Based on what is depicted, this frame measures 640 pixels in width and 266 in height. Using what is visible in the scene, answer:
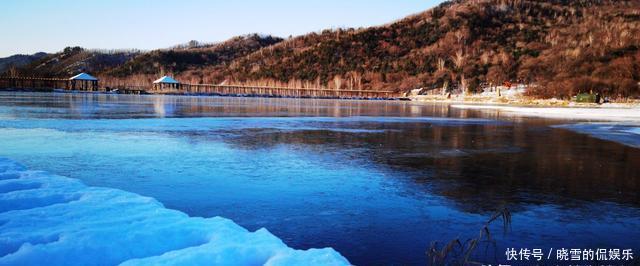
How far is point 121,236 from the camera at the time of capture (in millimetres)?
3297

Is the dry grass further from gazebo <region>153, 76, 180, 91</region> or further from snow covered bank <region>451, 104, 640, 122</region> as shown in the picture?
gazebo <region>153, 76, 180, 91</region>

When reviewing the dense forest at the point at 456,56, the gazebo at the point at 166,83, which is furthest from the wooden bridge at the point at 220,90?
the dense forest at the point at 456,56

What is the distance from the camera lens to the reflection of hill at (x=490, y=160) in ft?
17.1

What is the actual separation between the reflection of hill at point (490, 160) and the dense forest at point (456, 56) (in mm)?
30892

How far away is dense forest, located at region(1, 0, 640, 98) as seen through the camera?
47312mm

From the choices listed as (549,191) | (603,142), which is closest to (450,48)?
(603,142)

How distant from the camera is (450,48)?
85062 millimetres

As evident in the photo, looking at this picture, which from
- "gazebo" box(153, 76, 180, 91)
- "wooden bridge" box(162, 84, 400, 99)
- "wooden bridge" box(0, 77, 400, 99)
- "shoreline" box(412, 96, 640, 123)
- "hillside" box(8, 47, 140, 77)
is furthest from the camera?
"hillside" box(8, 47, 140, 77)

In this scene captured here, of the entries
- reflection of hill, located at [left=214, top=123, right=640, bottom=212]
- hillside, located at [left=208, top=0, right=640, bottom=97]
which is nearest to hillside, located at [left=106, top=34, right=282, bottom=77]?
hillside, located at [left=208, top=0, right=640, bottom=97]

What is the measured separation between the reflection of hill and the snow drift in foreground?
221cm

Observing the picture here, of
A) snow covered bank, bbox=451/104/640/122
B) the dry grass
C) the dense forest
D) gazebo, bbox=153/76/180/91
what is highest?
the dense forest

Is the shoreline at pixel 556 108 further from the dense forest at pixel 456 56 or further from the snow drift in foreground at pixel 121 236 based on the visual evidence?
the snow drift in foreground at pixel 121 236

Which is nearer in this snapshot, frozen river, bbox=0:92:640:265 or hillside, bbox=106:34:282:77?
frozen river, bbox=0:92:640:265

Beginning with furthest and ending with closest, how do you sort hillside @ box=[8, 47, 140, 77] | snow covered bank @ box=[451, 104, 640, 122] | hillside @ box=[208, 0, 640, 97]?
hillside @ box=[8, 47, 140, 77], hillside @ box=[208, 0, 640, 97], snow covered bank @ box=[451, 104, 640, 122]
